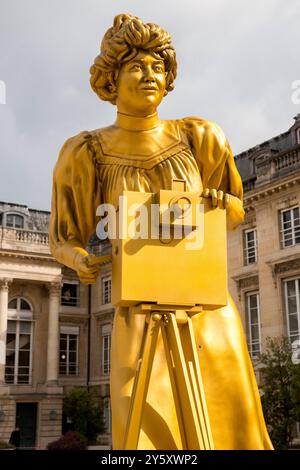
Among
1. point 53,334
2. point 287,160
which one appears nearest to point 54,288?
point 53,334

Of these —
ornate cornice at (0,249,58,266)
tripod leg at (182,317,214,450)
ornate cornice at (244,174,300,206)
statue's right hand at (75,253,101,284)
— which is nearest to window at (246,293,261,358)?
ornate cornice at (244,174,300,206)

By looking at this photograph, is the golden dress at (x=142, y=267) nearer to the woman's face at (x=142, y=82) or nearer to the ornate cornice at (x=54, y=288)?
the woman's face at (x=142, y=82)

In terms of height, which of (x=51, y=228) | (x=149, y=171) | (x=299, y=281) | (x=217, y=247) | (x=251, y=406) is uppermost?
(x=299, y=281)

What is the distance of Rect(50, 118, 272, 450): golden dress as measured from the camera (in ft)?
9.75

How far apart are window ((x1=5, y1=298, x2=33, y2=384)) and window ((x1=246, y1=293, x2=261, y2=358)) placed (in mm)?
15367

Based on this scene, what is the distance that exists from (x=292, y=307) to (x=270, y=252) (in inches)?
88.0

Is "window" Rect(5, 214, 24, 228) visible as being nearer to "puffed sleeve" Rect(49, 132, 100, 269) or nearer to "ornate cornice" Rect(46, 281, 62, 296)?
"ornate cornice" Rect(46, 281, 62, 296)

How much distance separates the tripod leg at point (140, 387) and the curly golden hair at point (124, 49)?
54.4 inches

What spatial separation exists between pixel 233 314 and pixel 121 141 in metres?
1.12

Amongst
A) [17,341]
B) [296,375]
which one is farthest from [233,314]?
[17,341]

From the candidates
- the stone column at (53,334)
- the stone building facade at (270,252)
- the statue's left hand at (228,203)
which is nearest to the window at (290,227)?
the stone building facade at (270,252)

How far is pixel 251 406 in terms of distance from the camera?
3121 mm

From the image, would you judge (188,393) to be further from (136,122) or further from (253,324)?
(253,324)
